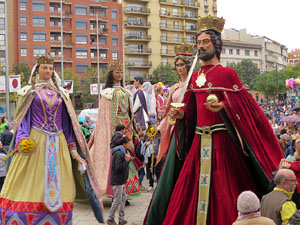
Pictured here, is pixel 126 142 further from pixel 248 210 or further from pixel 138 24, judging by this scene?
pixel 138 24

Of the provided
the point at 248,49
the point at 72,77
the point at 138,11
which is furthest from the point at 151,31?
the point at 248,49

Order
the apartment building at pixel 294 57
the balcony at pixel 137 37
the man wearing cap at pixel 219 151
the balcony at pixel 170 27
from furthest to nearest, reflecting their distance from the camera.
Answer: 1. the apartment building at pixel 294 57
2. the balcony at pixel 170 27
3. the balcony at pixel 137 37
4. the man wearing cap at pixel 219 151

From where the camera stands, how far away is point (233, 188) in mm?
5223

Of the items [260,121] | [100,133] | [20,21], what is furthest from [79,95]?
[260,121]

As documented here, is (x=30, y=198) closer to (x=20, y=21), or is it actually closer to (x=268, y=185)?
(x=268, y=185)

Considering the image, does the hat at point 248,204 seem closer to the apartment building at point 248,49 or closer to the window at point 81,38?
the window at point 81,38

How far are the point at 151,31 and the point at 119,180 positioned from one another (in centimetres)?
6308

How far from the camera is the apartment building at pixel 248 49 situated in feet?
253

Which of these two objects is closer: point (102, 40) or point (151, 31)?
point (102, 40)

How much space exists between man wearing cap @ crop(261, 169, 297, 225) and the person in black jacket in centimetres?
332

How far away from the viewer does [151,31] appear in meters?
69.2

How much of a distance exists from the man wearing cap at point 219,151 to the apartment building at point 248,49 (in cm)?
7040

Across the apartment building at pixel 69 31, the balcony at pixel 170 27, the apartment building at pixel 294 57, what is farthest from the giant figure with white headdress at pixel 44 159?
the apartment building at pixel 294 57

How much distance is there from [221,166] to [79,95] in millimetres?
58841
